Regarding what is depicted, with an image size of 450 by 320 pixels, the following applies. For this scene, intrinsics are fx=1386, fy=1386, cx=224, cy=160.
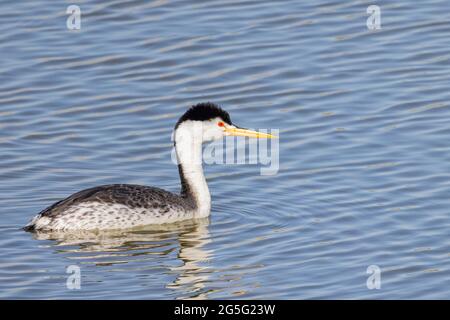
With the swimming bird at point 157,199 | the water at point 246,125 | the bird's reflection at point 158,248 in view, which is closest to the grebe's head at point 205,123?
the swimming bird at point 157,199

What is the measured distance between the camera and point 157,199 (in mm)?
13070

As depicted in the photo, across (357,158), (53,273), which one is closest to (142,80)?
(357,158)

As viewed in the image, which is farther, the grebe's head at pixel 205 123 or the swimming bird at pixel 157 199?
the grebe's head at pixel 205 123

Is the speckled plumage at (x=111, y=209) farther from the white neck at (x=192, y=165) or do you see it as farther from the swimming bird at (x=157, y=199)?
the white neck at (x=192, y=165)

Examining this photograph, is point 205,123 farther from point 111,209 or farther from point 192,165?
point 111,209

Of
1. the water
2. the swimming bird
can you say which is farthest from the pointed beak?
the water

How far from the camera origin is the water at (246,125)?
1146 cm

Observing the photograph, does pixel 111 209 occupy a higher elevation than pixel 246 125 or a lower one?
lower

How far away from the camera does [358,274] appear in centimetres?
1119

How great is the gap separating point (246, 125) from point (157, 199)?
253cm

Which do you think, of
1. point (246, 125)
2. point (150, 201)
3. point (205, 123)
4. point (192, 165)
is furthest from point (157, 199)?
point (246, 125)

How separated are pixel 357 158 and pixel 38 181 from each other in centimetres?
326

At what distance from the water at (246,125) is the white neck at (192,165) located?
0.20 meters

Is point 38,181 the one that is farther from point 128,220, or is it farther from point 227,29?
point 227,29
